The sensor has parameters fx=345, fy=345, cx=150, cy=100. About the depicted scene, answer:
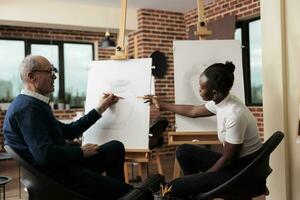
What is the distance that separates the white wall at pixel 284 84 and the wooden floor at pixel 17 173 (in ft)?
3.23

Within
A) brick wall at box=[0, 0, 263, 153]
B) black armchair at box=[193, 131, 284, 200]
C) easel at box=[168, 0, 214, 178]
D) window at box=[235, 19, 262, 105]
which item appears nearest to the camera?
black armchair at box=[193, 131, 284, 200]

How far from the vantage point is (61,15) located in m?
5.44

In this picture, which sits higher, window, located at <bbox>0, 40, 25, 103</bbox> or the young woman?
window, located at <bbox>0, 40, 25, 103</bbox>

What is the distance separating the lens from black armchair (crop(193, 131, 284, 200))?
6.39ft

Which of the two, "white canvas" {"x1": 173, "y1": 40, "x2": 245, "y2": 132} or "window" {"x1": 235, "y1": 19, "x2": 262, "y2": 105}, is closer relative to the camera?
"white canvas" {"x1": 173, "y1": 40, "x2": 245, "y2": 132}

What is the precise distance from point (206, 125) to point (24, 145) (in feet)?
4.95

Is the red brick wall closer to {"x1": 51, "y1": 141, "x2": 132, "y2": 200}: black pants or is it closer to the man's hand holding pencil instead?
the man's hand holding pencil

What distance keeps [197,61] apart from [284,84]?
0.82m

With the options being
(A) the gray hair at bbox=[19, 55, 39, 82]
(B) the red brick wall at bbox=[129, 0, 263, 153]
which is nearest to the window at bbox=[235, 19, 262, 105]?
(B) the red brick wall at bbox=[129, 0, 263, 153]

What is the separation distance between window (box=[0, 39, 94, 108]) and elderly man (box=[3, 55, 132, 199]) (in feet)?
15.5

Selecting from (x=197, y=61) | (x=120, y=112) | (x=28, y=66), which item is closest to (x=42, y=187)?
(x=28, y=66)

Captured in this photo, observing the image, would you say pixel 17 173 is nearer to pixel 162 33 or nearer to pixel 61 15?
pixel 61 15

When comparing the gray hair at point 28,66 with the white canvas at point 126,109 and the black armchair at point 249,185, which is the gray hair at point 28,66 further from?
the black armchair at point 249,185

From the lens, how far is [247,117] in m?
2.10
